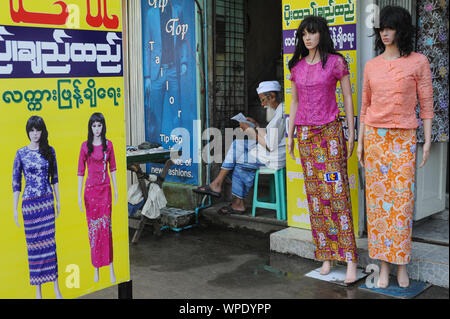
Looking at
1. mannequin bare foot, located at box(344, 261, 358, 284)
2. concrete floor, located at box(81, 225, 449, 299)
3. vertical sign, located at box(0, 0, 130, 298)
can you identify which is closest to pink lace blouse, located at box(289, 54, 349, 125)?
mannequin bare foot, located at box(344, 261, 358, 284)

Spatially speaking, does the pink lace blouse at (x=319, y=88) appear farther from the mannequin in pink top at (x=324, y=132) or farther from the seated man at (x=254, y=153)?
the seated man at (x=254, y=153)

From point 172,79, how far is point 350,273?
312 cm

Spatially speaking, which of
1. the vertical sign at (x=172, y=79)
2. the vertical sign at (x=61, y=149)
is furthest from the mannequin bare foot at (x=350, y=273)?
the vertical sign at (x=172, y=79)

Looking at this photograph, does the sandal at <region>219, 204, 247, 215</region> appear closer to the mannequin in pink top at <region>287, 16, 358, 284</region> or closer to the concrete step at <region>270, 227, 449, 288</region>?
the concrete step at <region>270, 227, 449, 288</region>

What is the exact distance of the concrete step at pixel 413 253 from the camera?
379 cm

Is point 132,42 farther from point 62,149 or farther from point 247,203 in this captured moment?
point 62,149

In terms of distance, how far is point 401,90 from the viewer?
136 inches

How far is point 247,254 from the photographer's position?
15.5ft

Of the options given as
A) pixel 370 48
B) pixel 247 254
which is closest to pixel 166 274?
pixel 247 254

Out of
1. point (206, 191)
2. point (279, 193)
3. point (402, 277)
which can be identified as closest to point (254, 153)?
point (279, 193)

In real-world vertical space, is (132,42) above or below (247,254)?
above

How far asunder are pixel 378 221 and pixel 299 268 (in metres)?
Answer: 0.84

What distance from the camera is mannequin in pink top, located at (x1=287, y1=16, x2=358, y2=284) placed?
3.74m

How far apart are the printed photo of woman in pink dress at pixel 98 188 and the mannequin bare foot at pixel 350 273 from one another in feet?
Answer: 6.14
